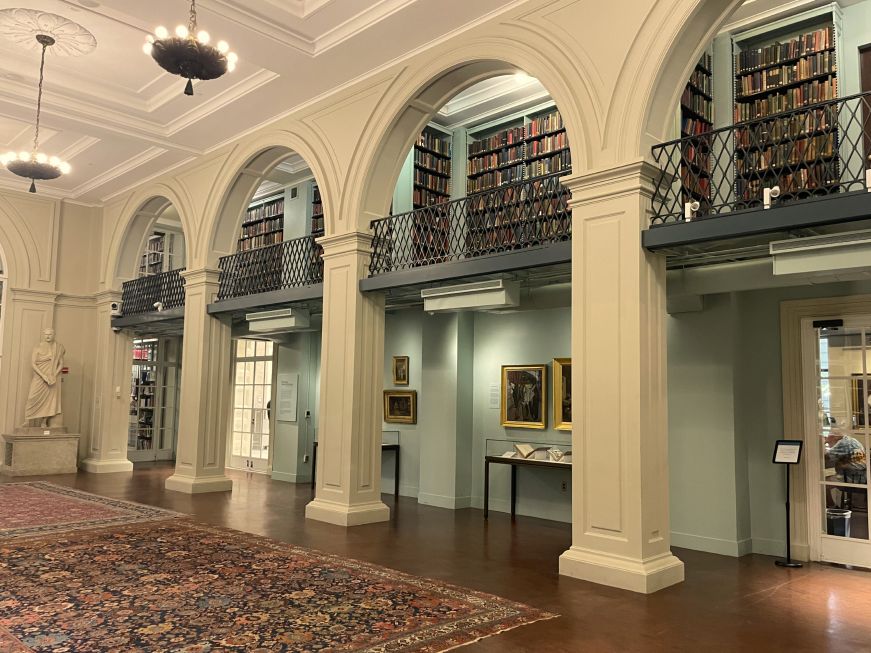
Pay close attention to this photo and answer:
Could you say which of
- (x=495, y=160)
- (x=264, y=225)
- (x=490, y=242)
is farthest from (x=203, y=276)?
(x=495, y=160)

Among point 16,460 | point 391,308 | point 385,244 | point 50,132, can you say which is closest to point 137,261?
point 50,132

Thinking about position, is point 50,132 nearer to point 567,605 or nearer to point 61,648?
point 61,648

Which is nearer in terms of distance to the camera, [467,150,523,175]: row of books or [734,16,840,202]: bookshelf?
[734,16,840,202]: bookshelf

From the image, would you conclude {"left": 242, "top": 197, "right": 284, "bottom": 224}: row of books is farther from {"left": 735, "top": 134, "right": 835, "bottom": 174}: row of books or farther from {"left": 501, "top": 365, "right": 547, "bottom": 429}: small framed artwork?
{"left": 735, "top": 134, "right": 835, "bottom": 174}: row of books

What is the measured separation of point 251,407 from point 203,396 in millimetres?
3820

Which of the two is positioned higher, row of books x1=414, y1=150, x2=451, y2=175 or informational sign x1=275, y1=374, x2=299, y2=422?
row of books x1=414, y1=150, x2=451, y2=175

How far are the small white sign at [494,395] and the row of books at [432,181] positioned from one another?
3.08 metres

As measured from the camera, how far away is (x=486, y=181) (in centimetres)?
997

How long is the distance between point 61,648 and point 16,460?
33.9ft

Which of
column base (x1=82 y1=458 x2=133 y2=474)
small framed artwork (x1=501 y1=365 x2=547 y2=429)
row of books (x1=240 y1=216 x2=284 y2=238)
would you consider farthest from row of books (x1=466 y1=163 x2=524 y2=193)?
column base (x1=82 y1=458 x2=133 y2=474)

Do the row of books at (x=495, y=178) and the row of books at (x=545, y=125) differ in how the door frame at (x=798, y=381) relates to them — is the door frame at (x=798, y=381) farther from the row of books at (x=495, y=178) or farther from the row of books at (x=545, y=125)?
the row of books at (x=495, y=178)

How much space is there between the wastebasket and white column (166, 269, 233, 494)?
8.47 m

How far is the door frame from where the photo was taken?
22.9ft

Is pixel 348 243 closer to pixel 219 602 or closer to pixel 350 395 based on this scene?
pixel 350 395
